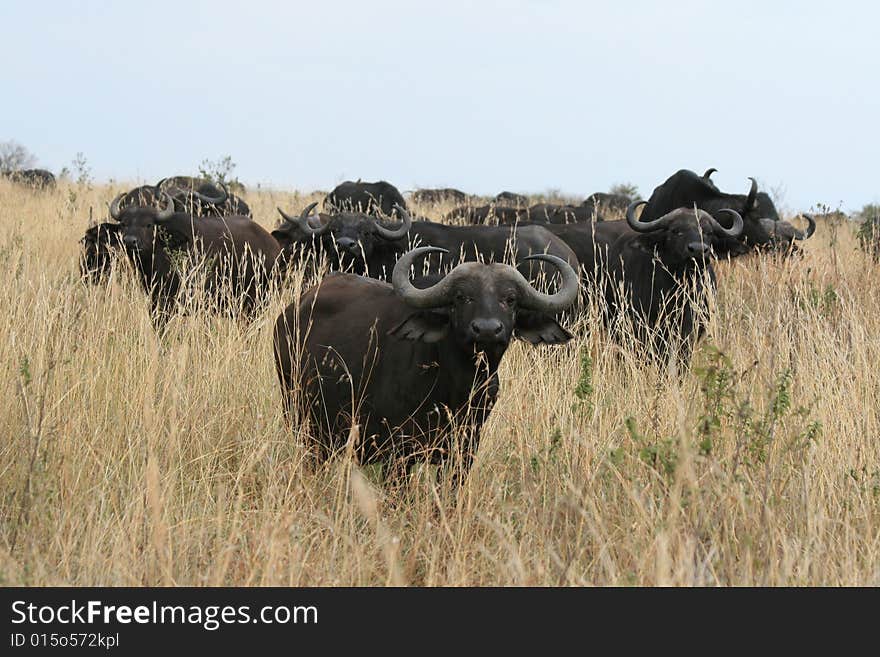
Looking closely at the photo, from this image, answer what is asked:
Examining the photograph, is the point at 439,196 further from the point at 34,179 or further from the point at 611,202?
the point at 34,179

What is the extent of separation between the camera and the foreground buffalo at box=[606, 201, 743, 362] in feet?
24.7

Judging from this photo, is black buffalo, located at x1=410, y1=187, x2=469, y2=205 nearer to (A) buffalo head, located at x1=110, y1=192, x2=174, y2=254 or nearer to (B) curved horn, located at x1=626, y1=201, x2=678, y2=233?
(A) buffalo head, located at x1=110, y1=192, x2=174, y2=254

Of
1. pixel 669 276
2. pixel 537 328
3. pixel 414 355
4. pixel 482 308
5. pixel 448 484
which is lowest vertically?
pixel 448 484

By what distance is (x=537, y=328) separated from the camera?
4.60 metres

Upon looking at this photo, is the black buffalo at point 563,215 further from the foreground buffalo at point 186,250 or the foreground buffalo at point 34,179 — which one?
the foreground buffalo at point 34,179

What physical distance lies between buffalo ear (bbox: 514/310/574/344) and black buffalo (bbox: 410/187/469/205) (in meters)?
20.8

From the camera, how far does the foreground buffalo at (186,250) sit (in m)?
9.28

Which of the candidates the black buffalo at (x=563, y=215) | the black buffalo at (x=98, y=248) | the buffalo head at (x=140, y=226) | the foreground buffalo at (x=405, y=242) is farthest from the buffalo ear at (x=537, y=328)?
the black buffalo at (x=563, y=215)

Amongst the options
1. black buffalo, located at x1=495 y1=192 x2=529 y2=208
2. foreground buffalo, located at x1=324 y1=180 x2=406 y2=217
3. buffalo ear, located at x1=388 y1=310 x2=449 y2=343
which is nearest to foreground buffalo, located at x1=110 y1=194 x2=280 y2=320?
buffalo ear, located at x1=388 y1=310 x2=449 y2=343

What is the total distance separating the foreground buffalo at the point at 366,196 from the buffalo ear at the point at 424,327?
11.9m

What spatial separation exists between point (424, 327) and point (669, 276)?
4280 millimetres

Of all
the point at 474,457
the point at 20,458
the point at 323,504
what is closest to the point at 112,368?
the point at 20,458

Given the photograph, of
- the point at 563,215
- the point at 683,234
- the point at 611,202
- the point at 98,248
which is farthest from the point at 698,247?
the point at 611,202
